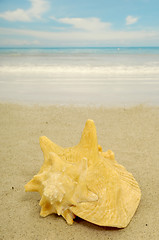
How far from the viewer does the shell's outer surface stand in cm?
148

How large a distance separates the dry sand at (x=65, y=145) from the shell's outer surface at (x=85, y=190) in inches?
4.2

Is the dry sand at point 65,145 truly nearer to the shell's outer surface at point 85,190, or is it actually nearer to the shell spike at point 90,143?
the shell's outer surface at point 85,190

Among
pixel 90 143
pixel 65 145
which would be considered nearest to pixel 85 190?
pixel 90 143

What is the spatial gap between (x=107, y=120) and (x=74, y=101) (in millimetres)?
1368

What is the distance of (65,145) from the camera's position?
9.57 ft

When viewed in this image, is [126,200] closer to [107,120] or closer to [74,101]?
[107,120]

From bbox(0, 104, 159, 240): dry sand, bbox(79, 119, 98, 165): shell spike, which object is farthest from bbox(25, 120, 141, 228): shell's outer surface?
bbox(0, 104, 159, 240): dry sand

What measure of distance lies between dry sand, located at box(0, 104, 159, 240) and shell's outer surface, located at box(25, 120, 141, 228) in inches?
4.2

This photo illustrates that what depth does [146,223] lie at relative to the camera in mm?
1656

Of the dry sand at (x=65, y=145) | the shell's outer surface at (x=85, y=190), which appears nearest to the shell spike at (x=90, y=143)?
the shell's outer surface at (x=85, y=190)

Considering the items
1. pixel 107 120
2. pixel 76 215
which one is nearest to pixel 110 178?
pixel 76 215

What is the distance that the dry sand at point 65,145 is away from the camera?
1578 millimetres

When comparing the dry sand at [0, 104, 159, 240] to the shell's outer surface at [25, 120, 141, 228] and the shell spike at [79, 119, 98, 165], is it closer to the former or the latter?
the shell's outer surface at [25, 120, 141, 228]

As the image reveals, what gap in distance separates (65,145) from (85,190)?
56.2 inches
